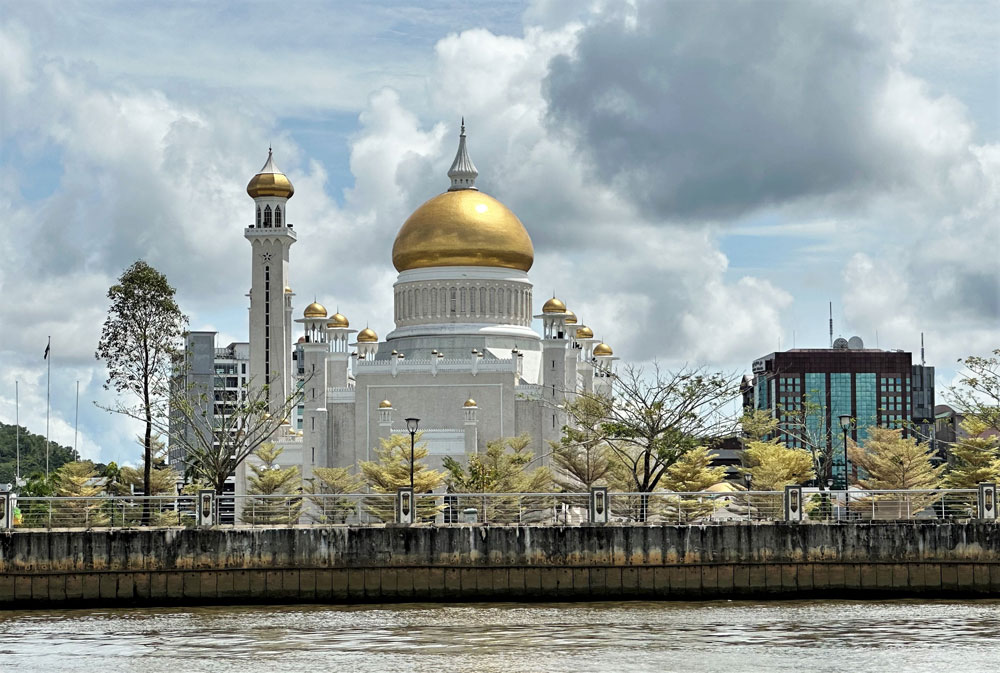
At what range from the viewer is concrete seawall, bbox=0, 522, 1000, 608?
30891mm

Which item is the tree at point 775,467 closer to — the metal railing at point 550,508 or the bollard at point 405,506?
the metal railing at point 550,508

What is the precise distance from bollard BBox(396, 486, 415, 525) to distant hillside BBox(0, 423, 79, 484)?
102128 mm

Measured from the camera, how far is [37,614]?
2938 cm

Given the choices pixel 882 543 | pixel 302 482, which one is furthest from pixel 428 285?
pixel 882 543

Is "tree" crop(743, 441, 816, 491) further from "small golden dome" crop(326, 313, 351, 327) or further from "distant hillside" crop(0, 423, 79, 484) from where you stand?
"distant hillside" crop(0, 423, 79, 484)

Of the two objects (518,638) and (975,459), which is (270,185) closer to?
(975,459)

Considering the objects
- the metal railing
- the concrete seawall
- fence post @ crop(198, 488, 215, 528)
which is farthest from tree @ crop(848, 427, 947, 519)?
fence post @ crop(198, 488, 215, 528)

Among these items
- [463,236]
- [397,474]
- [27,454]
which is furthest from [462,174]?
[27,454]

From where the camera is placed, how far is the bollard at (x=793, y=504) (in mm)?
32006

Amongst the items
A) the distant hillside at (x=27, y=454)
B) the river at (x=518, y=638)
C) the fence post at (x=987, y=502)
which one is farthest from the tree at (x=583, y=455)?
the distant hillside at (x=27, y=454)

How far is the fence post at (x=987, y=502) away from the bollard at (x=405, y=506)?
12.6 m

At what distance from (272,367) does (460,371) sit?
33.1 feet

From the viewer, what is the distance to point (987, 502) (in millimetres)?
32281

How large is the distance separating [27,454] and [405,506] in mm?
116425
